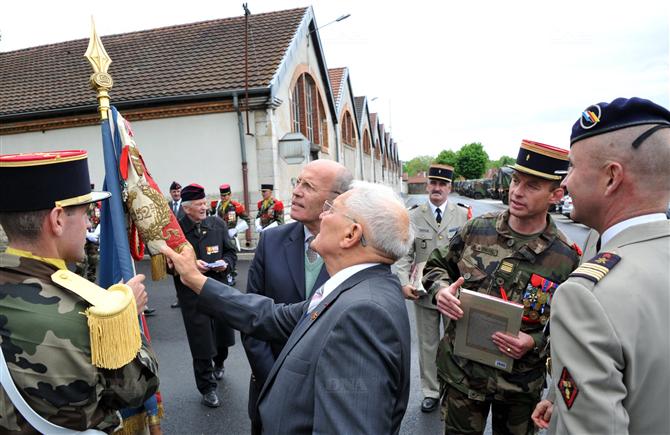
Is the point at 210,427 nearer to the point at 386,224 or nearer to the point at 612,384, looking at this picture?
the point at 386,224

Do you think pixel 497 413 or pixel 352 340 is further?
pixel 497 413

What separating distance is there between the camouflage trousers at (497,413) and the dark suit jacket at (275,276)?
1.08m

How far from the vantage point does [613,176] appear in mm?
1319

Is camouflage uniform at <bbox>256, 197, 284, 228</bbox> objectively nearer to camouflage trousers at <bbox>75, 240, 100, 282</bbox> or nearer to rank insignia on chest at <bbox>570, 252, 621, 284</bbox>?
camouflage trousers at <bbox>75, 240, 100, 282</bbox>

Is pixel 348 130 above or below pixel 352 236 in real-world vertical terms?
above

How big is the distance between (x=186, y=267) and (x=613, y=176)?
1.84 meters

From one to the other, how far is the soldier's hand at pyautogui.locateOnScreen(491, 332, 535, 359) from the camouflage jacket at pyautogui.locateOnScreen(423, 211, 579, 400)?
0.09m

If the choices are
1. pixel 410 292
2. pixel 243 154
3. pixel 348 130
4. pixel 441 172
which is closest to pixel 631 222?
pixel 410 292

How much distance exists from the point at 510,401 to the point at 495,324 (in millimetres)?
498

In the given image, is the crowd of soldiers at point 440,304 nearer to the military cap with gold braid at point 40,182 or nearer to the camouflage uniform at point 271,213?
the military cap with gold braid at point 40,182

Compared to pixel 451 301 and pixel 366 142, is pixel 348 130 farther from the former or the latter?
pixel 451 301

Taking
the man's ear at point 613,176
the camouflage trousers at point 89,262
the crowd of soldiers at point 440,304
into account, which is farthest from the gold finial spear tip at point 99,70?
the camouflage trousers at point 89,262

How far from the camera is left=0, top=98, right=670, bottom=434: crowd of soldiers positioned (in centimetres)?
115

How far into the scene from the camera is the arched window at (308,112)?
16.4 m
